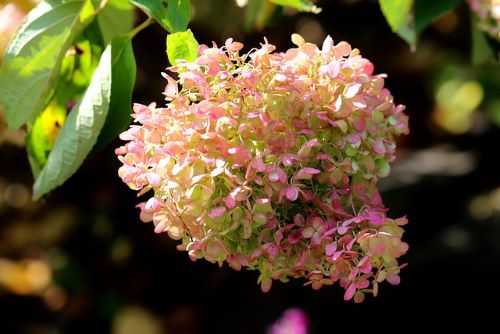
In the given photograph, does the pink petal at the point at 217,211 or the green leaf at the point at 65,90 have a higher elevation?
the pink petal at the point at 217,211

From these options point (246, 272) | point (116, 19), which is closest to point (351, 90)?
point (116, 19)

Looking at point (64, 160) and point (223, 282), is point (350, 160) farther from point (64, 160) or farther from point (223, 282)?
point (223, 282)

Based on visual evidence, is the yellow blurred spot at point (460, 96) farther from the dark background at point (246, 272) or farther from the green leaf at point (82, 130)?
the green leaf at point (82, 130)

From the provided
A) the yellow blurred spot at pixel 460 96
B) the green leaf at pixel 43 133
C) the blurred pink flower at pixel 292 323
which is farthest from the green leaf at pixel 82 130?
the yellow blurred spot at pixel 460 96

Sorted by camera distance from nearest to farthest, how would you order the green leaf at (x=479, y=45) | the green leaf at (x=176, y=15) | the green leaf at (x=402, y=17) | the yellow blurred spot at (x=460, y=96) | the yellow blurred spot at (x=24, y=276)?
the green leaf at (x=402, y=17) → the green leaf at (x=176, y=15) → the green leaf at (x=479, y=45) → the yellow blurred spot at (x=460, y=96) → the yellow blurred spot at (x=24, y=276)

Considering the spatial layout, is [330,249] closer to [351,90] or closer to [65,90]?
[351,90]

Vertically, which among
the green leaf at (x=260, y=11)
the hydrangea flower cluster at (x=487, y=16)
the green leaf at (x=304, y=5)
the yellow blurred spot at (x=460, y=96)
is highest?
the green leaf at (x=304, y=5)

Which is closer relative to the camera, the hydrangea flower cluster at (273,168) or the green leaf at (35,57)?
the hydrangea flower cluster at (273,168)
